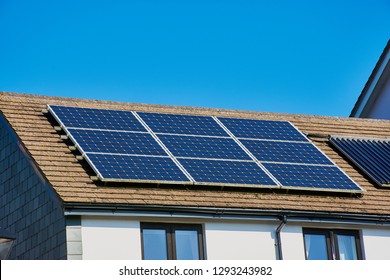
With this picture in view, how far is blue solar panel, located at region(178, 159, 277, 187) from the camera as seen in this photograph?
26.0 m

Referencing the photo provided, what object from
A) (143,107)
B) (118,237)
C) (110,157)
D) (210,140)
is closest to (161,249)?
(118,237)

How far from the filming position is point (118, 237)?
77.0 ft

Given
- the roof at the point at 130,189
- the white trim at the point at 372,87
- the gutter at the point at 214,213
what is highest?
the white trim at the point at 372,87

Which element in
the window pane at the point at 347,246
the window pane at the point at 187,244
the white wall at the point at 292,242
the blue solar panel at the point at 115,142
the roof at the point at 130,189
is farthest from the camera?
the blue solar panel at the point at 115,142

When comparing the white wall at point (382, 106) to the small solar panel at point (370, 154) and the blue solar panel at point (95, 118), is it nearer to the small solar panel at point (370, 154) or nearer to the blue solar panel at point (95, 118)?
the small solar panel at point (370, 154)

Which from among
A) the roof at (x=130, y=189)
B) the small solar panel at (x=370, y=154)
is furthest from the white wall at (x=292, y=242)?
the small solar panel at (x=370, y=154)

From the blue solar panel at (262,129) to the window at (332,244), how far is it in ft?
14.5

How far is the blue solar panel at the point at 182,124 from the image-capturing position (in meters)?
28.6

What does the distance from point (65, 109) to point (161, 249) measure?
600 cm

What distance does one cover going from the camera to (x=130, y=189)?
2483 centimetres

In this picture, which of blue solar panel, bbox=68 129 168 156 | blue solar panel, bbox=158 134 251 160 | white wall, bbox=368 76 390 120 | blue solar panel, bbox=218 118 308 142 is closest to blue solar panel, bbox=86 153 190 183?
blue solar panel, bbox=68 129 168 156

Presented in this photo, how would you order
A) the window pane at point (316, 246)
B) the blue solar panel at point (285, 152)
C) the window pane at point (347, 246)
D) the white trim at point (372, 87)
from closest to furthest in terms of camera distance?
the window pane at point (316, 246) → the window pane at point (347, 246) → the blue solar panel at point (285, 152) → the white trim at point (372, 87)

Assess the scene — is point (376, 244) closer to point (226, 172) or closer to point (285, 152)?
point (285, 152)

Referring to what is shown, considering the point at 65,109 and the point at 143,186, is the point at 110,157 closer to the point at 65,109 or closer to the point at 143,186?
the point at 143,186
